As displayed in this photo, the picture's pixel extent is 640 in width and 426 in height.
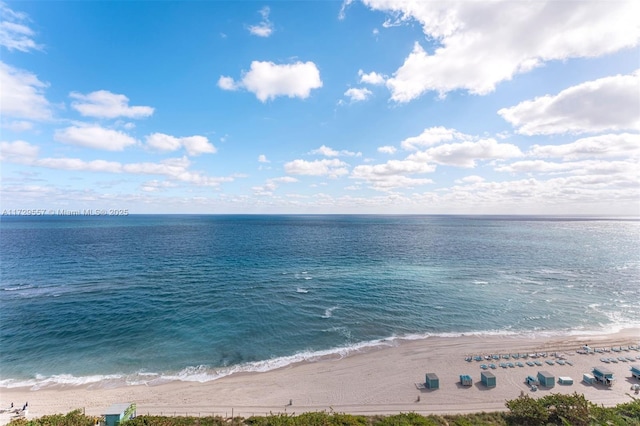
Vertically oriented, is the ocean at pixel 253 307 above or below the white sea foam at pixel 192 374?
above

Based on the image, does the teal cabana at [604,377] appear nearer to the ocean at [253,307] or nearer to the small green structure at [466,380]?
the ocean at [253,307]

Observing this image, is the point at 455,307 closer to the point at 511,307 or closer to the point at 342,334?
the point at 511,307

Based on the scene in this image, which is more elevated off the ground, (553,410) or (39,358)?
(553,410)

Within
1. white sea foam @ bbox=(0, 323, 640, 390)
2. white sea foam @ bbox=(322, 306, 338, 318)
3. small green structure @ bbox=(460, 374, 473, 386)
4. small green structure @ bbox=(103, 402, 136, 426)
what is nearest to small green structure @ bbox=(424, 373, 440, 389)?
small green structure @ bbox=(460, 374, 473, 386)

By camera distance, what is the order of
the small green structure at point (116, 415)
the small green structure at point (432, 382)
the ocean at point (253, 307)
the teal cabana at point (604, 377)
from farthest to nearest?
1. the ocean at point (253, 307)
2. the teal cabana at point (604, 377)
3. the small green structure at point (432, 382)
4. the small green structure at point (116, 415)

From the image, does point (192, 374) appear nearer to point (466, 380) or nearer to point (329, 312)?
point (329, 312)

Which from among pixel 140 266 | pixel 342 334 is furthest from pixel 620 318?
pixel 140 266

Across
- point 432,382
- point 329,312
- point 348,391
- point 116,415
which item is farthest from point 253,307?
point 432,382

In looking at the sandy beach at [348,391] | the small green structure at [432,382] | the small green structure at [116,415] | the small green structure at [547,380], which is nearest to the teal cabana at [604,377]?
the sandy beach at [348,391]
